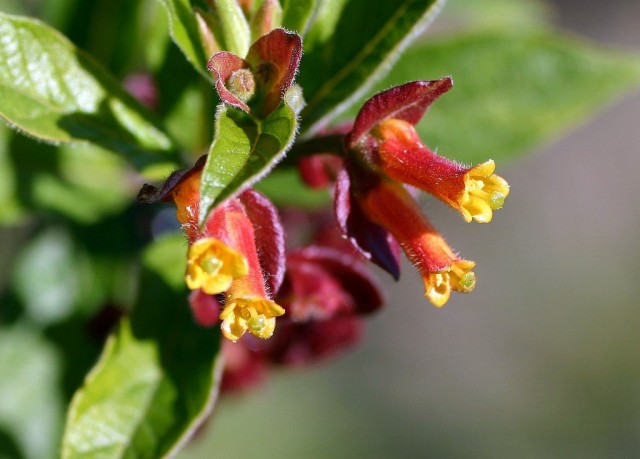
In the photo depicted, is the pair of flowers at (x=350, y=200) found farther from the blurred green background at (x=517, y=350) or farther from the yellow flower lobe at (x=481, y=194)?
the blurred green background at (x=517, y=350)

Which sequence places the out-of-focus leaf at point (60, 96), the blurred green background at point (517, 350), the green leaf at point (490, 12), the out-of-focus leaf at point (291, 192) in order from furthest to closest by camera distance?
the blurred green background at point (517, 350) → the green leaf at point (490, 12) → the out-of-focus leaf at point (291, 192) → the out-of-focus leaf at point (60, 96)

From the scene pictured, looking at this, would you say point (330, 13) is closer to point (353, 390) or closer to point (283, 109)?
point (283, 109)

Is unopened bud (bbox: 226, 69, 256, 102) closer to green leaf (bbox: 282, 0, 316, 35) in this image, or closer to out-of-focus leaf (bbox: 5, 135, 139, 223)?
green leaf (bbox: 282, 0, 316, 35)

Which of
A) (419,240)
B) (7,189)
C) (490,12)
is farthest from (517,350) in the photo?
A: (419,240)

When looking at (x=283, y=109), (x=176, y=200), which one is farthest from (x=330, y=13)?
(x=176, y=200)

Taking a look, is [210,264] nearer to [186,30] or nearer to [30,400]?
[186,30]

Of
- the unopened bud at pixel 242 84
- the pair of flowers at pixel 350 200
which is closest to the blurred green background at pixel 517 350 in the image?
the pair of flowers at pixel 350 200
